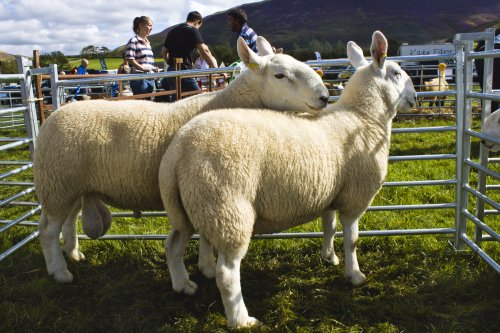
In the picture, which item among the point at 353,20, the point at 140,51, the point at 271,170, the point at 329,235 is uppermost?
the point at 353,20

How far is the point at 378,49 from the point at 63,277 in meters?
2.37

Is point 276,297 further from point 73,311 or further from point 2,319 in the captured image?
point 2,319

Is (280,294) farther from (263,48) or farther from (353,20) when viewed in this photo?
(353,20)

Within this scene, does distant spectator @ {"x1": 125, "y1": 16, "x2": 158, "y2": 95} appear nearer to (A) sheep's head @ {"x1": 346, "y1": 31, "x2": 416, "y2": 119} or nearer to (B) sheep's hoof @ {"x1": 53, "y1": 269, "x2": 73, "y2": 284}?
(B) sheep's hoof @ {"x1": 53, "y1": 269, "x2": 73, "y2": 284}

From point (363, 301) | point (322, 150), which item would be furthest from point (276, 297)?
point (322, 150)

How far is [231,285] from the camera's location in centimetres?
221

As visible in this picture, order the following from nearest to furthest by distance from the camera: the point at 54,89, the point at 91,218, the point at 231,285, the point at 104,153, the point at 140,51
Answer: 1. the point at 231,285
2. the point at 104,153
3. the point at 91,218
4. the point at 54,89
5. the point at 140,51

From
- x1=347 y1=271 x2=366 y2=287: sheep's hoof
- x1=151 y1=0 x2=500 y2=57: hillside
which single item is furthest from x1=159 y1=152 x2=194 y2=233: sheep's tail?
x1=151 y1=0 x2=500 y2=57: hillside

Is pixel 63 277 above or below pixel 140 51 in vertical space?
below

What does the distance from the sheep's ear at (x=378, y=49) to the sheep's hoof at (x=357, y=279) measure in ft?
4.09

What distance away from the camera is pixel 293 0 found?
516 ft

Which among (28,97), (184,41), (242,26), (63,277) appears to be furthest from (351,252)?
(184,41)

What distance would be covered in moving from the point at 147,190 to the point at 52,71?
1.49 m

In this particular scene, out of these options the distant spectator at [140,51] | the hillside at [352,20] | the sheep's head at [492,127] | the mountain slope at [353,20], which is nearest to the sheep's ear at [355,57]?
the sheep's head at [492,127]
